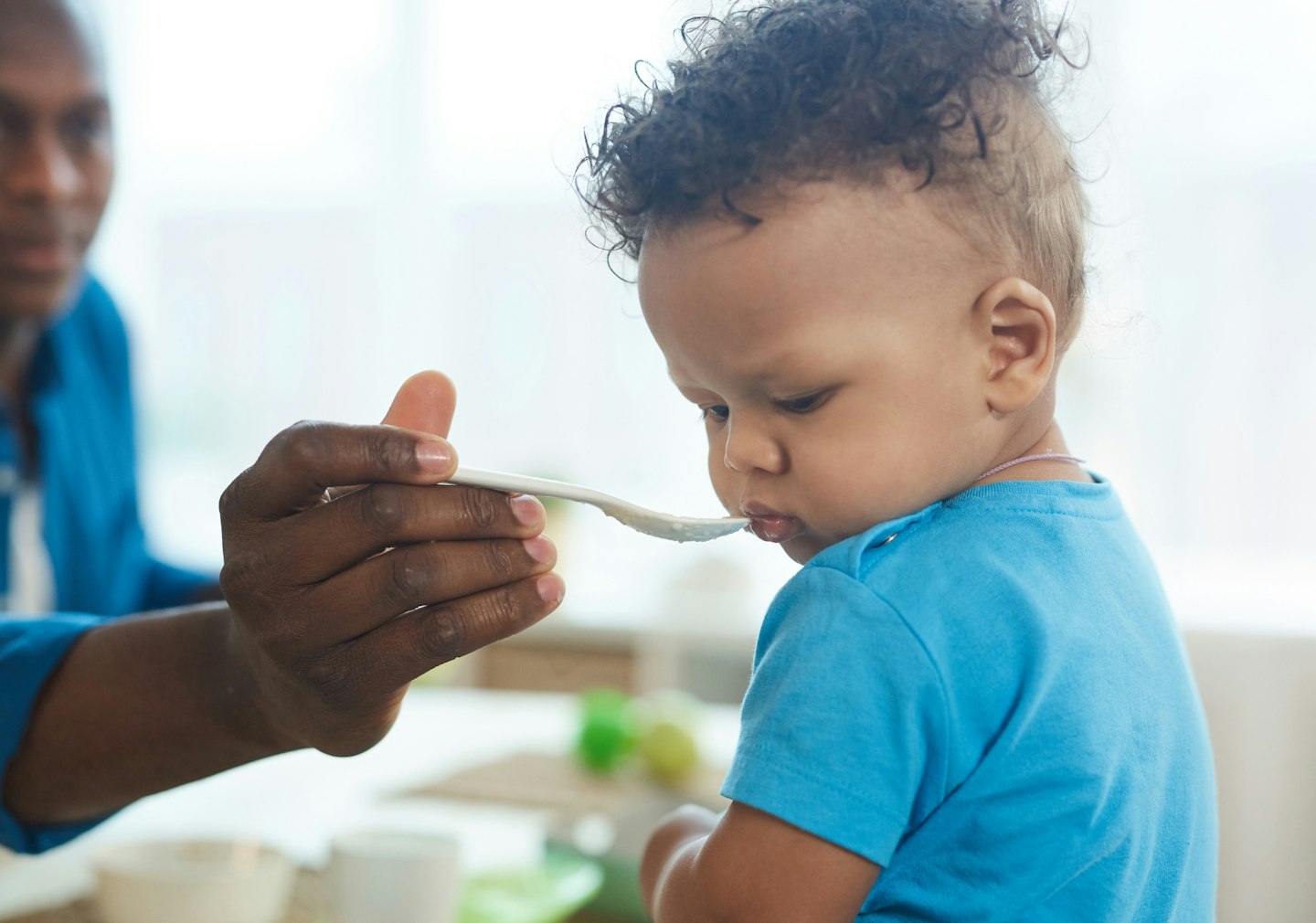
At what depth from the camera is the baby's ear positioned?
2.21 feet

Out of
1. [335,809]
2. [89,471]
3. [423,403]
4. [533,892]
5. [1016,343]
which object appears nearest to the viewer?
[1016,343]

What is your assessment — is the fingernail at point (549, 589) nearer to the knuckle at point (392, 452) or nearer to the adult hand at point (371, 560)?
the adult hand at point (371, 560)

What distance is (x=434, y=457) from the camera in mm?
667

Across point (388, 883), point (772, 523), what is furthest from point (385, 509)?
point (388, 883)

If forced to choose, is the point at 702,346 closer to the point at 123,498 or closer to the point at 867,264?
the point at 867,264

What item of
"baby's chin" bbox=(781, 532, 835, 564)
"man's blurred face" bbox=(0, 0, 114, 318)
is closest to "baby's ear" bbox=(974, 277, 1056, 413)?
"baby's chin" bbox=(781, 532, 835, 564)

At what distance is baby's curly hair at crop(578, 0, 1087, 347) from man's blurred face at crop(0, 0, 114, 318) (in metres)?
1.18

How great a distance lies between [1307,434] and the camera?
2.98m

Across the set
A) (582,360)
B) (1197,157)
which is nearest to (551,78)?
(582,360)

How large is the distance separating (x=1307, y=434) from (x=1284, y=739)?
78 cm

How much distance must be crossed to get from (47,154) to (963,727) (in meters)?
1.55

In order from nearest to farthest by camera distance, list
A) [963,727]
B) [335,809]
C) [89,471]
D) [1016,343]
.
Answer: [963,727] → [1016,343] → [335,809] → [89,471]

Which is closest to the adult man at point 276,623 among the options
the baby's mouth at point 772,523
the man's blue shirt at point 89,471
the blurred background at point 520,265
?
the baby's mouth at point 772,523

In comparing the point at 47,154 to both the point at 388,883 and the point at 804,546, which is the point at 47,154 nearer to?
the point at 388,883
